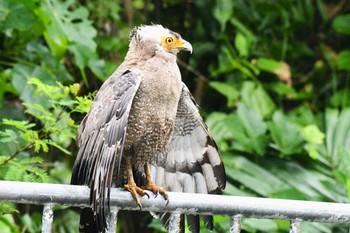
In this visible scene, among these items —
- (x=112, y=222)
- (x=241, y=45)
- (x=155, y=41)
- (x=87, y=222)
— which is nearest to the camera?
(x=112, y=222)

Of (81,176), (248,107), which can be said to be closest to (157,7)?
(248,107)

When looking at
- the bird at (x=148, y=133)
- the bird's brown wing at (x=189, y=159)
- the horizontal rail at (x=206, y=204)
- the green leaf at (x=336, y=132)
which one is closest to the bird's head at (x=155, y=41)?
the bird at (x=148, y=133)

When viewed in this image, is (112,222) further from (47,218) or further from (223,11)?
(223,11)

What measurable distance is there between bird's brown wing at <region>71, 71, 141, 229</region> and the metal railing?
0.83 ft

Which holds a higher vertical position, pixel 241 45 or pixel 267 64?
pixel 241 45

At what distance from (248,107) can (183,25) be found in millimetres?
1035

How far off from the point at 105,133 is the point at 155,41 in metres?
A: 0.54

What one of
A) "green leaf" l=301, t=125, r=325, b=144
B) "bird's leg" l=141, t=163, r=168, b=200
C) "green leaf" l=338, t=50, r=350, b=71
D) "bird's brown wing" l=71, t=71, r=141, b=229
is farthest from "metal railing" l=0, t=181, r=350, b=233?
"green leaf" l=338, t=50, r=350, b=71

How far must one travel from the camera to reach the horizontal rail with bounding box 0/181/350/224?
1.73 m

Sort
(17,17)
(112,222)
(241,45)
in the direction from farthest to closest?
(241,45)
(17,17)
(112,222)

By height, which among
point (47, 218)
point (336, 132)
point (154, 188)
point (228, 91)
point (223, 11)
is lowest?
point (47, 218)

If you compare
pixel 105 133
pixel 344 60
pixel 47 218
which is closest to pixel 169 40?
pixel 105 133

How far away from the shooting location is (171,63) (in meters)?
2.78

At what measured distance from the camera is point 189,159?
9.51ft
